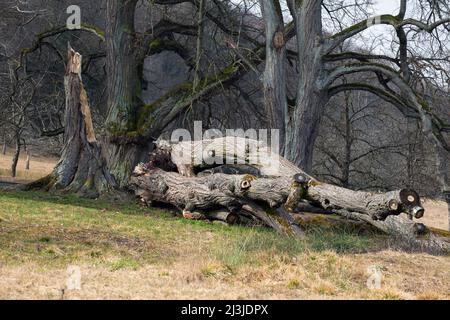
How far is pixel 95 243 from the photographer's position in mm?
9391

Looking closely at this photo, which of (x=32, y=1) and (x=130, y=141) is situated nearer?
(x=130, y=141)

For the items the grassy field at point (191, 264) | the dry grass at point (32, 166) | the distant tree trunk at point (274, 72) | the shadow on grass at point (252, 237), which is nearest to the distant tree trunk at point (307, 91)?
the distant tree trunk at point (274, 72)

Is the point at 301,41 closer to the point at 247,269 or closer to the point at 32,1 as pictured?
the point at 247,269

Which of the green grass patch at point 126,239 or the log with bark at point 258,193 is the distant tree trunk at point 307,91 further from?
the green grass patch at point 126,239

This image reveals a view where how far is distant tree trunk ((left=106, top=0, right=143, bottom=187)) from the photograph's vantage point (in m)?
18.8

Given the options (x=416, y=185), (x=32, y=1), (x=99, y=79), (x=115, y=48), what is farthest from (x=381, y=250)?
(x=32, y=1)

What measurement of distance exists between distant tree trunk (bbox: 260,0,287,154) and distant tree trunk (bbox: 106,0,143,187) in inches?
167

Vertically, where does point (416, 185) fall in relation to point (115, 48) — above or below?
below

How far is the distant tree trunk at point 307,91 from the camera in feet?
53.2

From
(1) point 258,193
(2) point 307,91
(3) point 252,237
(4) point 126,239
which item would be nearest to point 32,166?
(2) point 307,91

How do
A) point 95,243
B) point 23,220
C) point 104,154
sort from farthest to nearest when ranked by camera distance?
point 104,154, point 23,220, point 95,243

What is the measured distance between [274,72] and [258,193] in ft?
17.7

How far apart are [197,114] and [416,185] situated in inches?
255

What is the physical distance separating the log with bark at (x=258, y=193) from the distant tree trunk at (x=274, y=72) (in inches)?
82.8
